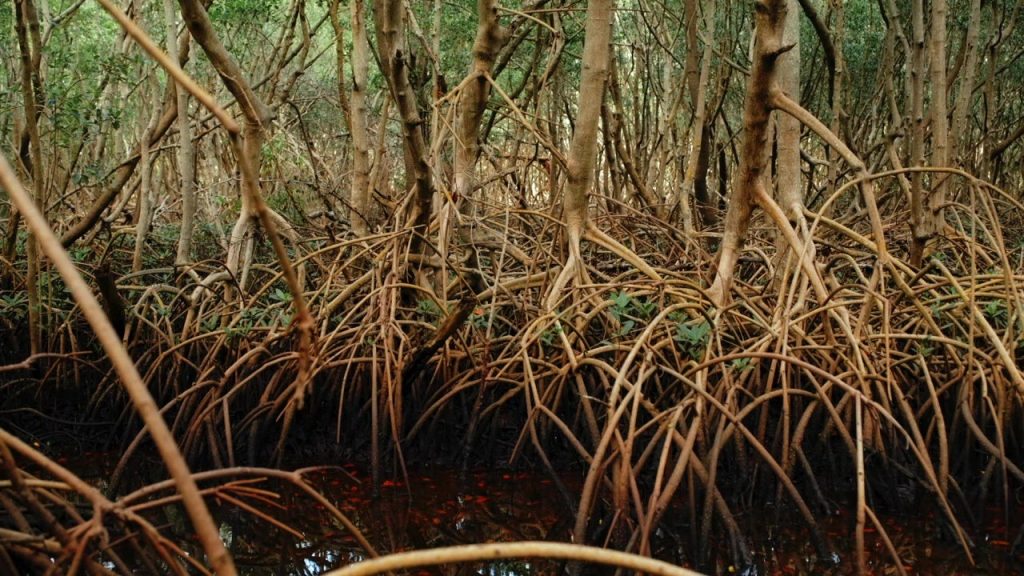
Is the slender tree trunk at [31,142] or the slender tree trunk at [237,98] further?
the slender tree trunk at [31,142]

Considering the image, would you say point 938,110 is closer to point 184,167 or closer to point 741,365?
point 741,365

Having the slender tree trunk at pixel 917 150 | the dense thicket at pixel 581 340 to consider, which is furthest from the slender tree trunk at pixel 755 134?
the slender tree trunk at pixel 917 150

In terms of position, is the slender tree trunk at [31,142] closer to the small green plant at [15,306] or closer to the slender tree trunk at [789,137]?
the small green plant at [15,306]

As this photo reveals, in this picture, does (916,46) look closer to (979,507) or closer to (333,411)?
(979,507)

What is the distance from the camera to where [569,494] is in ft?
11.8

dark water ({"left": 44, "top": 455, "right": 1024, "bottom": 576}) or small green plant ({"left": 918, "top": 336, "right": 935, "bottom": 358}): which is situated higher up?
small green plant ({"left": 918, "top": 336, "right": 935, "bottom": 358})

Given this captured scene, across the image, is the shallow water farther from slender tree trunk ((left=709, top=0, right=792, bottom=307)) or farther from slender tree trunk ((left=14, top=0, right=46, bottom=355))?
slender tree trunk ((left=14, top=0, right=46, bottom=355))

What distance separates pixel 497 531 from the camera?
3.37 metres

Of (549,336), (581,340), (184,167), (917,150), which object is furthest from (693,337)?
(184,167)

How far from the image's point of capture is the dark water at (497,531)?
116 inches

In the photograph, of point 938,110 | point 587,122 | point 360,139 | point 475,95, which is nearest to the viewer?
point 587,122

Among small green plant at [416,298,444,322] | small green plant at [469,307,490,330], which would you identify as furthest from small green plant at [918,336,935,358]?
small green plant at [416,298,444,322]

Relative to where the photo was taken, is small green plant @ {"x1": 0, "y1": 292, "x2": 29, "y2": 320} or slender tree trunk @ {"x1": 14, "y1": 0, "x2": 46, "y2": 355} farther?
small green plant @ {"x1": 0, "y1": 292, "x2": 29, "y2": 320}

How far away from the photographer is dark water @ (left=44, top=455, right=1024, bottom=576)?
9.70ft
